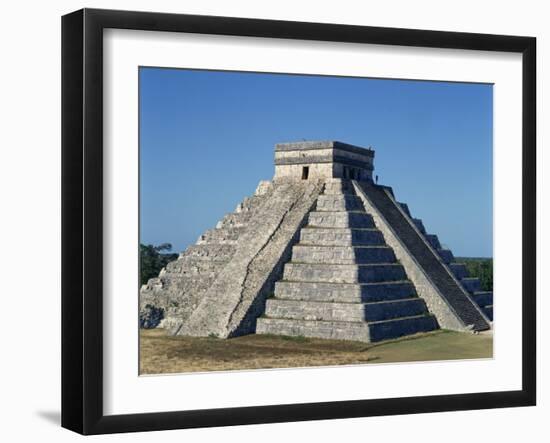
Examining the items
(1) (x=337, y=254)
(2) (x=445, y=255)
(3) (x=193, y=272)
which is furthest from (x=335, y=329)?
(2) (x=445, y=255)

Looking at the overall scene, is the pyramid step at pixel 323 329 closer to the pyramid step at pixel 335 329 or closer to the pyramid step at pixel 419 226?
the pyramid step at pixel 335 329

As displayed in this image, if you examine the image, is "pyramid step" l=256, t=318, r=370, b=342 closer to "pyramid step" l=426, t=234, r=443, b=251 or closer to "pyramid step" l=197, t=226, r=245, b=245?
"pyramid step" l=197, t=226, r=245, b=245

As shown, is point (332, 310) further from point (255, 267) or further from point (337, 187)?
point (337, 187)

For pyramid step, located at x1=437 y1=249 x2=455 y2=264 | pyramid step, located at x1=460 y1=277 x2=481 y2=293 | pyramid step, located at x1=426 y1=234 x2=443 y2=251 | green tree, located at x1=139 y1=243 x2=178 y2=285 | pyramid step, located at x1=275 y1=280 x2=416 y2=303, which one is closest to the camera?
green tree, located at x1=139 y1=243 x2=178 y2=285

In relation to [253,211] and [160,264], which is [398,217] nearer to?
[253,211]

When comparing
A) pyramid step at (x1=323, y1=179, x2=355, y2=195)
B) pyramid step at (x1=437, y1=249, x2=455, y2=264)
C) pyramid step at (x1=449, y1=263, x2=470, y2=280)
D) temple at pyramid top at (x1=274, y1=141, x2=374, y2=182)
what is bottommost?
pyramid step at (x1=449, y1=263, x2=470, y2=280)

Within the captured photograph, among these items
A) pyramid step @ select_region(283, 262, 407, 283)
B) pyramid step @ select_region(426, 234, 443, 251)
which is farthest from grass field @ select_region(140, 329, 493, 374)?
→ pyramid step @ select_region(426, 234, 443, 251)

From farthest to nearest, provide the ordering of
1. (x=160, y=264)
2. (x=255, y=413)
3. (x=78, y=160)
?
(x=160, y=264), (x=255, y=413), (x=78, y=160)

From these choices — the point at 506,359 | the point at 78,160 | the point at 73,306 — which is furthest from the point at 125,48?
the point at 506,359

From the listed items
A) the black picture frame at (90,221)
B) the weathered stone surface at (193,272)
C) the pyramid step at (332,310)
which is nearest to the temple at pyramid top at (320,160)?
the weathered stone surface at (193,272)
